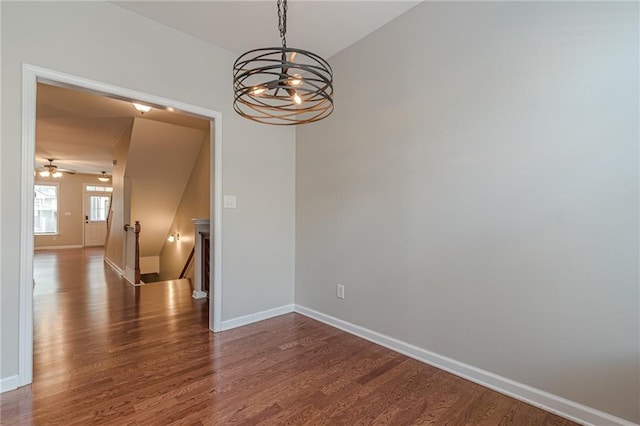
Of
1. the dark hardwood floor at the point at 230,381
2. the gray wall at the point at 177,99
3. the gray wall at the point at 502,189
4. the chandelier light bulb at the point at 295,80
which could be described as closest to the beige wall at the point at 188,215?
the gray wall at the point at 177,99

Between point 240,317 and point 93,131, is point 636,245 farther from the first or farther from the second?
point 93,131

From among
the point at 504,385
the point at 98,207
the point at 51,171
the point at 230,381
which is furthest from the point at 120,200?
the point at 98,207

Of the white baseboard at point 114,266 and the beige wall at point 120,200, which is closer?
the beige wall at point 120,200

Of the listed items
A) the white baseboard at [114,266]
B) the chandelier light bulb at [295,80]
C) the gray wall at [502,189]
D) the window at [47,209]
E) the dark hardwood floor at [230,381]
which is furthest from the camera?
the window at [47,209]

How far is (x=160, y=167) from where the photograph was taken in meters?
5.36

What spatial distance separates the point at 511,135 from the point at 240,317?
2845 mm

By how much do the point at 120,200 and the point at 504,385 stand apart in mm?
6402

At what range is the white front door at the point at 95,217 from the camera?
10.3 meters

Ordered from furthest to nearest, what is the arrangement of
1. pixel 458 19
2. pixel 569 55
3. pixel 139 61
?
1. pixel 139 61
2. pixel 458 19
3. pixel 569 55

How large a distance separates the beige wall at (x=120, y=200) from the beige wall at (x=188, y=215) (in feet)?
3.25

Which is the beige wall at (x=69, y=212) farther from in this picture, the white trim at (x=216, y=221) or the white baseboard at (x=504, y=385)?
the white baseboard at (x=504, y=385)

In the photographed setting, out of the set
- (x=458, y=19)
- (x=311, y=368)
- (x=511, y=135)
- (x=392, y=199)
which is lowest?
(x=311, y=368)

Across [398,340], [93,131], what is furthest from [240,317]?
[93,131]

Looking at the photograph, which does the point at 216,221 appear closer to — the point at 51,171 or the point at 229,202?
the point at 229,202
